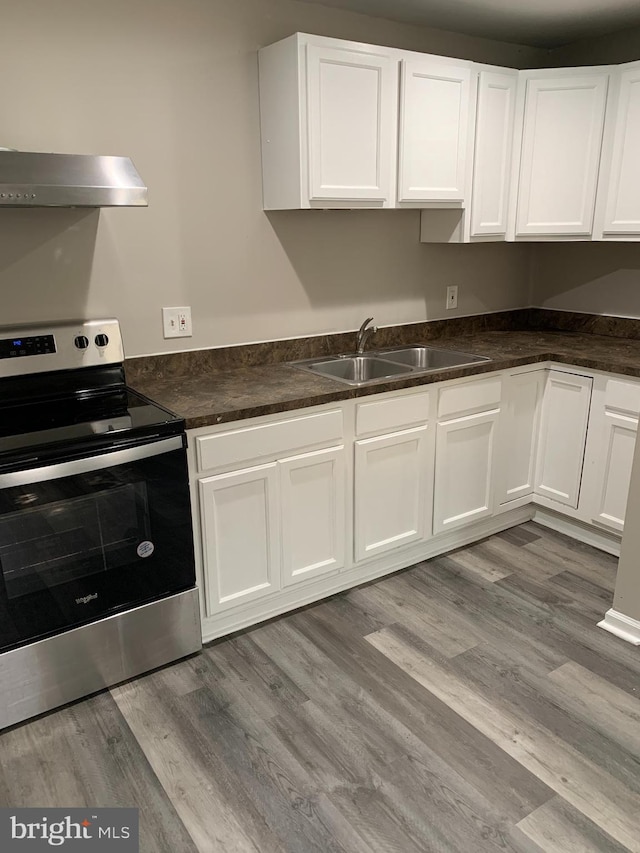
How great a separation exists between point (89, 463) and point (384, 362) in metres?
1.54

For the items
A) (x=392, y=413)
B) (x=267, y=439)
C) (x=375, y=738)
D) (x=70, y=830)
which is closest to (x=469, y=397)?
(x=392, y=413)

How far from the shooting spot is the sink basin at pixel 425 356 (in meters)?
3.12

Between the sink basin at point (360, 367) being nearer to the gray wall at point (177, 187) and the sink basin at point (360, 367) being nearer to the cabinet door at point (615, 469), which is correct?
the gray wall at point (177, 187)

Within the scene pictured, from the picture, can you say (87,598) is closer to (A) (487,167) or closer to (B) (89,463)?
(B) (89,463)

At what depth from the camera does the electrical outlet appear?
103 inches

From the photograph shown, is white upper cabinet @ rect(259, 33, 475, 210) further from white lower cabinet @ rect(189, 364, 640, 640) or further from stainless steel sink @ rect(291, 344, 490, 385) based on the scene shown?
white lower cabinet @ rect(189, 364, 640, 640)

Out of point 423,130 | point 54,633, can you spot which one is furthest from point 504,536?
point 54,633

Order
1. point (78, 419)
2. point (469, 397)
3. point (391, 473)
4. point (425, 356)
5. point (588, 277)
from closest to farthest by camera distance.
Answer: point (78, 419)
point (391, 473)
point (469, 397)
point (425, 356)
point (588, 277)

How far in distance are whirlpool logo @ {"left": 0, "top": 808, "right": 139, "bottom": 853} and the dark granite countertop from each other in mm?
1091

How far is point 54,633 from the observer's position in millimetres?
2023

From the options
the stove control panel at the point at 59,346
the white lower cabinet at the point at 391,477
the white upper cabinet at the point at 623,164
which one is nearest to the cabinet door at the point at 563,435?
the white lower cabinet at the point at 391,477

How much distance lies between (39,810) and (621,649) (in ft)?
6.28

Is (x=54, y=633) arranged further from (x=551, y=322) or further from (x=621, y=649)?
(x=551, y=322)

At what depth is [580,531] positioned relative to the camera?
3180mm
